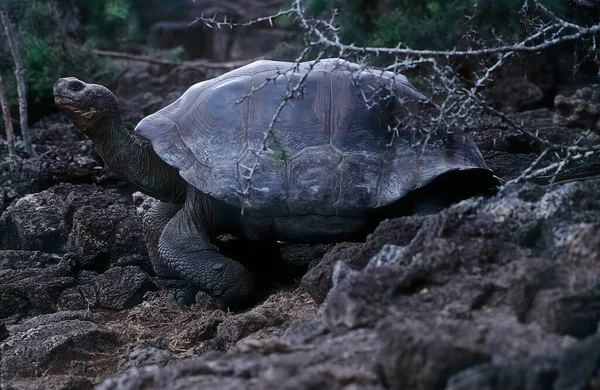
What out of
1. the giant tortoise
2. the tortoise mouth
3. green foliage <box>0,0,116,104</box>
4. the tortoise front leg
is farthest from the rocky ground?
green foliage <box>0,0,116,104</box>

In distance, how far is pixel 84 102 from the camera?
14.4 ft

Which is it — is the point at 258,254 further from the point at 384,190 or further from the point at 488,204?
the point at 488,204

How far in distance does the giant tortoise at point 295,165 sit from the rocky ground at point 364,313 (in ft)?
1.01

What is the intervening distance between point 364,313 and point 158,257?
2.24 metres

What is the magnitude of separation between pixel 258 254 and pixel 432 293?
2.12 metres

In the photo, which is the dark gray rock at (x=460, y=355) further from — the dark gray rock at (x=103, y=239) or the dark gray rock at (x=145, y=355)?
the dark gray rock at (x=103, y=239)

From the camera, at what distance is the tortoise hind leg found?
4.19 meters

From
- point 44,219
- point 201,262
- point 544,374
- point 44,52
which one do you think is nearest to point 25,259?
point 44,219

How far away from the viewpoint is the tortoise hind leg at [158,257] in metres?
4.19

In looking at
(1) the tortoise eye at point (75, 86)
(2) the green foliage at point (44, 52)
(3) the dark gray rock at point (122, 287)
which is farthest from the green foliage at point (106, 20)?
(3) the dark gray rock at point (122, 287)

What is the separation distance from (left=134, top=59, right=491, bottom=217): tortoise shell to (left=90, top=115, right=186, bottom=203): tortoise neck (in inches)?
15.5

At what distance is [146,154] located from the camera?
449 cm

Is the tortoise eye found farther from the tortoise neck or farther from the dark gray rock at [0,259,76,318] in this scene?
the dark gray rock at [0,259,76,318]

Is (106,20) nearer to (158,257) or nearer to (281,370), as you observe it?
(158,257)
